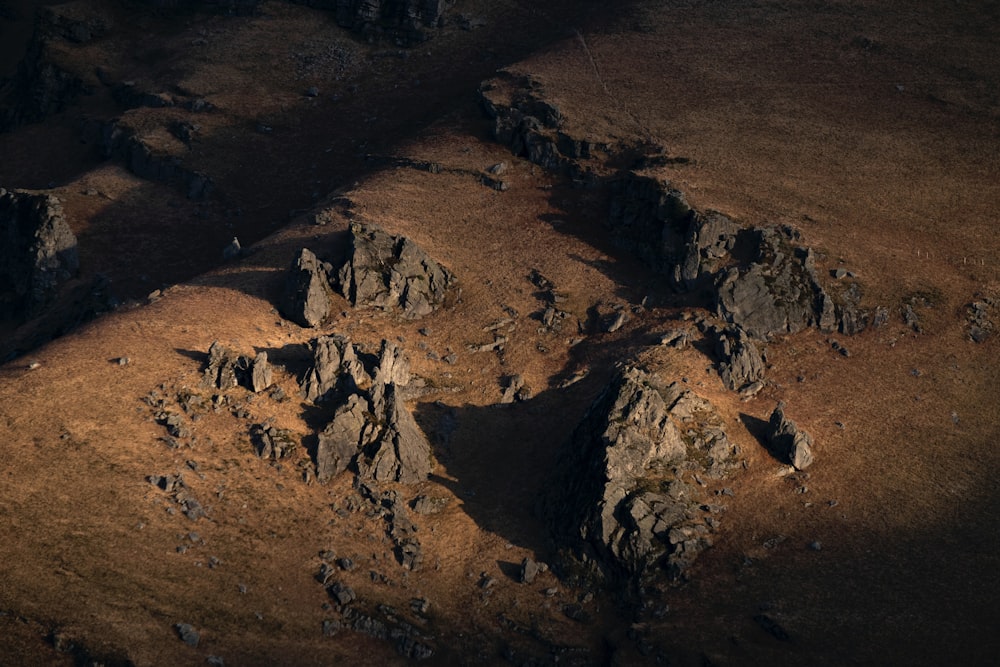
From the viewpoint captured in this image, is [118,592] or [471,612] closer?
[118,592]

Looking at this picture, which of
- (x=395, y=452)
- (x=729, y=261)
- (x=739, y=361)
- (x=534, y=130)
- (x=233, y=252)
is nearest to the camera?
(x=395, y=452)

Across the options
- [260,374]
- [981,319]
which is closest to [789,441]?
[981,319]

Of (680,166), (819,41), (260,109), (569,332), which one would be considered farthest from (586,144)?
(260,109)

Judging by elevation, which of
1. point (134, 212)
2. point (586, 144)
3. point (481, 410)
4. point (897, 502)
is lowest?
point (134, 212)

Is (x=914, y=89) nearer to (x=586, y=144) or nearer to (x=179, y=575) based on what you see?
(x=586, y=144)

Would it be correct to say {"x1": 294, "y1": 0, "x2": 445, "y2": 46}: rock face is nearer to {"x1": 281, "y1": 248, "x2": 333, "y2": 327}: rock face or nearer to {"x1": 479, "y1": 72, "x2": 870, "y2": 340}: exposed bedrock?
{"x1": 479, "y1": 72, "x2": 870, "y2": 340}: exposed bedrock

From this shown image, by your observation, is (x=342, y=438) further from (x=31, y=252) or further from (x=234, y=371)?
(x=31, y=252)
